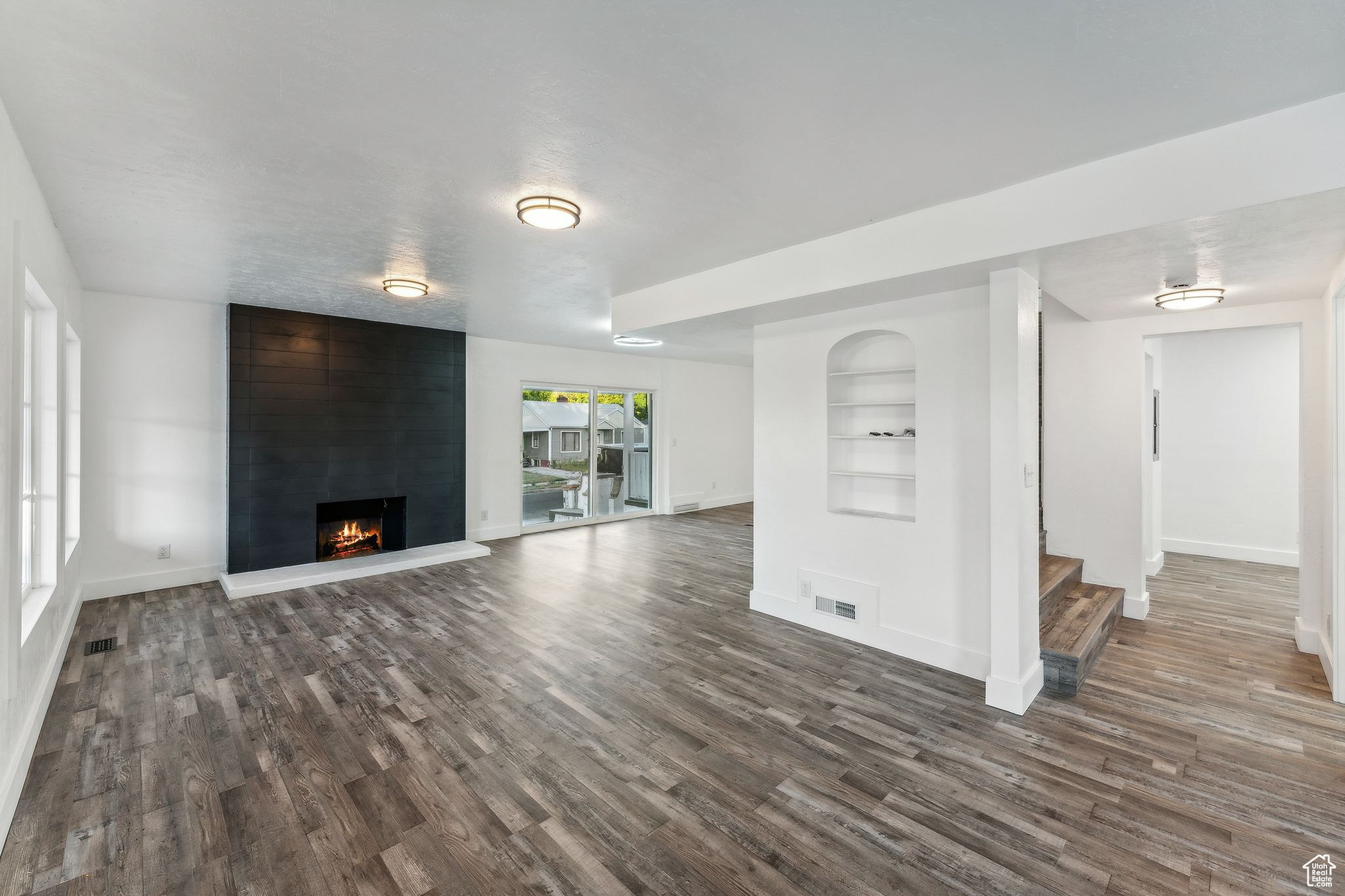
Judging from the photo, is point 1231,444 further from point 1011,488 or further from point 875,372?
point 1011,488

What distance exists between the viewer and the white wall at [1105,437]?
13.5ft

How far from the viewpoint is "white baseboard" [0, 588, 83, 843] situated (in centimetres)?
207

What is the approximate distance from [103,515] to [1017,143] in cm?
721

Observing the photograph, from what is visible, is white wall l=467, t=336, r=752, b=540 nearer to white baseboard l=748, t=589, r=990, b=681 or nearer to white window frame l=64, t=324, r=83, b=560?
white window frame l=64, t=324, r=83, b=560

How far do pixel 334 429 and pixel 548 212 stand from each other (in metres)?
4.35

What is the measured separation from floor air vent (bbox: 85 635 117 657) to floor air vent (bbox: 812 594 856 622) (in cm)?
496

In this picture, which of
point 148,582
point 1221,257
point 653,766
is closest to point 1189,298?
point 1221,257

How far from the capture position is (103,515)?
4887 mm

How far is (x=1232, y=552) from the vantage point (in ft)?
19.9

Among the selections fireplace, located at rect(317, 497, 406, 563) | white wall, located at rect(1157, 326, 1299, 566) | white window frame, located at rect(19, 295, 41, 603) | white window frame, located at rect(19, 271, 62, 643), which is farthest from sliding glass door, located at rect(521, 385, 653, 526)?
white wall, located at rect(1157, 326, 1299, 566)

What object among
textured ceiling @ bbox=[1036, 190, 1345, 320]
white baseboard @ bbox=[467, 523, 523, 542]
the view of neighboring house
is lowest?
white baseboard @ bbox=[467, 523, 523, 542]

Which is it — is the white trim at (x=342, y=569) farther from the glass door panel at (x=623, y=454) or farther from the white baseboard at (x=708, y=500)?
the white baseboard at (x=708, y=500)

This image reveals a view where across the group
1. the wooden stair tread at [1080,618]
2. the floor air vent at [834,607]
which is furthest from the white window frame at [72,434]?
the wooden stair tread at [1080,618]

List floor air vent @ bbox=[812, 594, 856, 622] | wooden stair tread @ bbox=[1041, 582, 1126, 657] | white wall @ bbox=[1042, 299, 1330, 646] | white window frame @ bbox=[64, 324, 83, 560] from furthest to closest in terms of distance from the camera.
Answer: white window frame @ bbox=[64, 324, 83, 560]
white wall @ bbox=[1042, 299, 1330, 646]
floor air vent @ bbox=[812, 594, 856, 622]
wooden stair tread @ bbox=[1041, 582, 1126, 657]
